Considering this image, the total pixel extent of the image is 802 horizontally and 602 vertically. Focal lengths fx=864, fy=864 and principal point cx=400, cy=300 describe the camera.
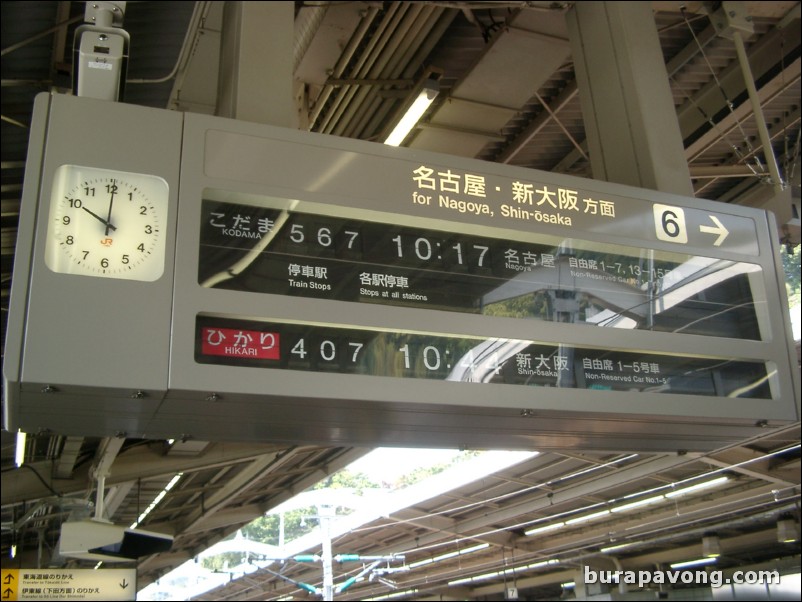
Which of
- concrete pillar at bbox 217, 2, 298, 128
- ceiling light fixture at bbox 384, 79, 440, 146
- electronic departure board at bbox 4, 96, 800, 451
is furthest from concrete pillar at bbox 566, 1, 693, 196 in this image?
concrete pillar at bbox 217, 2, 298, 128

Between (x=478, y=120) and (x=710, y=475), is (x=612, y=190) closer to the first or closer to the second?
(x=478, y=120)

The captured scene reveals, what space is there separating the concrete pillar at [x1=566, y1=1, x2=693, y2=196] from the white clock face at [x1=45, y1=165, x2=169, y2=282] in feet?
6.96

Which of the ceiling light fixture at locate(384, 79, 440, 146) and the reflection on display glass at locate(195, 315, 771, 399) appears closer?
the reflection on display glass at locate(195, 315, 771, 399)

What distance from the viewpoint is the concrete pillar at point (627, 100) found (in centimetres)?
370

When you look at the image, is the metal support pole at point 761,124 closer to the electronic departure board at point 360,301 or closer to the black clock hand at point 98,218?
the electronic departure board at point 360,301

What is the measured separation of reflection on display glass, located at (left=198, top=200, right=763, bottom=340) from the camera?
100 inches

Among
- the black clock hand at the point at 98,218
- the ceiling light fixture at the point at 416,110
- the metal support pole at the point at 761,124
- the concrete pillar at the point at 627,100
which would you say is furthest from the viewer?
the ceiling light fixture at the point at 416,110

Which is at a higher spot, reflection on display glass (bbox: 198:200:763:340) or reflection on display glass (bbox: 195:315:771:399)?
reflection on display glass (bbox: 198:200:763:340)

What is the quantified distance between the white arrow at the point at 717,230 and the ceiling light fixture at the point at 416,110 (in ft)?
7.32

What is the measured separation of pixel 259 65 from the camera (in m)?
3.32

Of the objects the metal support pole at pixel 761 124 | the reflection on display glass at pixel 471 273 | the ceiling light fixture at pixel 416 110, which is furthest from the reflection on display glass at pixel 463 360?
the ceiling light fixture at pixel 416 110

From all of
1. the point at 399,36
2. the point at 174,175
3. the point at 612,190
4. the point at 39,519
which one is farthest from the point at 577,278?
the point at 39,519

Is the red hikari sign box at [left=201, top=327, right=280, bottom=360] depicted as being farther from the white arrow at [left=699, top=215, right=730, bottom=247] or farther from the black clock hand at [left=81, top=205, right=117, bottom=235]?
the white arrow at [left=699, top=215, right=730, bottom=247]
